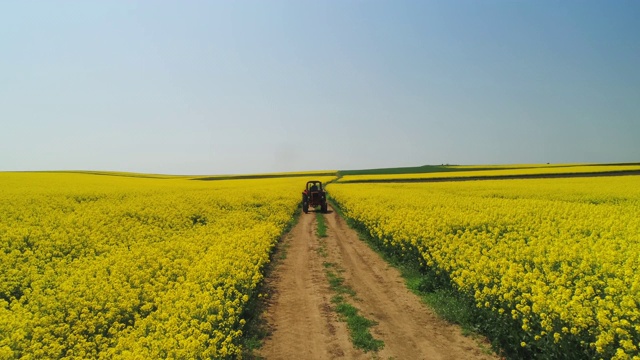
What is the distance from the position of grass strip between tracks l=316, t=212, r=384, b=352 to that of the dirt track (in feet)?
0.47

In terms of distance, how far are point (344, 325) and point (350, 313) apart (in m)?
0.58

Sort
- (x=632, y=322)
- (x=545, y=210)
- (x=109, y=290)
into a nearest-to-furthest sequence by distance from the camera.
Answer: (x=632, y=322) → (x=109, y=290) → (x=545, y=210)

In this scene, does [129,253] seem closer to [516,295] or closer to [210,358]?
[210,358]

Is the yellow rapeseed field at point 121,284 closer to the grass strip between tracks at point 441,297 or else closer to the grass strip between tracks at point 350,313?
the grass strip between tracks at point 350,313

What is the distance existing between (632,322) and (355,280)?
6.76m

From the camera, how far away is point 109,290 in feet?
27.0

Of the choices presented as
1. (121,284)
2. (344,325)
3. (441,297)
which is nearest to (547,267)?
(441,297)

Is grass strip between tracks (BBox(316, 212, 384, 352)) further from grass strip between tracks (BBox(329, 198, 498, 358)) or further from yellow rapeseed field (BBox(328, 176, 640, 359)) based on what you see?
yellow rapeseed field (BBox(328, 176, 640, 359))

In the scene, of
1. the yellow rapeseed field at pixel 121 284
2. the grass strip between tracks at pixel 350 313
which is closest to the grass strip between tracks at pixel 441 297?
the grass strip between tracks at pixel 350 313

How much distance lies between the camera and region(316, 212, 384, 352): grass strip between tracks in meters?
7.46

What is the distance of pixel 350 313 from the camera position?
8883mm

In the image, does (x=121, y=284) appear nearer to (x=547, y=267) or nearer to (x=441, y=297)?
(x=441, y=297)

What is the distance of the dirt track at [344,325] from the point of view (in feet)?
23.7

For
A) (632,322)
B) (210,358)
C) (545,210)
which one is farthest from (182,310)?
(545,210)
